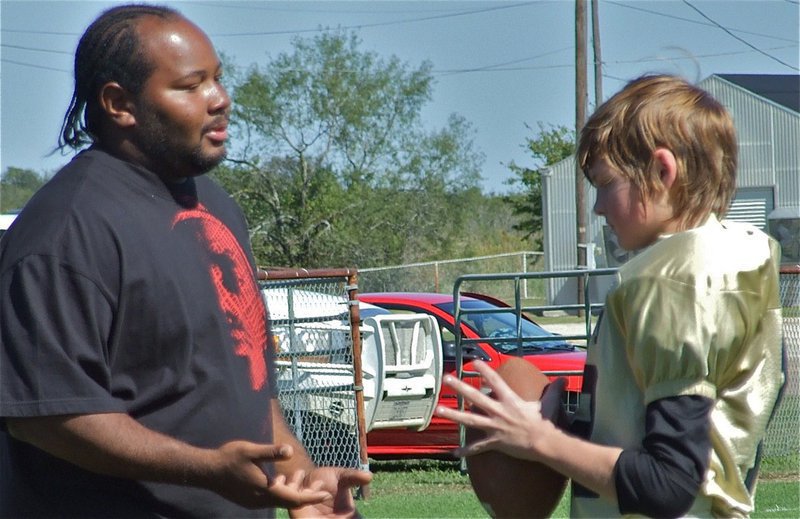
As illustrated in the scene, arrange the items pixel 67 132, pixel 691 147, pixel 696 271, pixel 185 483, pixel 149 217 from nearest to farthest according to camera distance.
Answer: pixel 696 271
pixel 691 147
pixel 185 483
pixel 149 217
pixel 67 132

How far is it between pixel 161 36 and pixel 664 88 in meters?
1.11

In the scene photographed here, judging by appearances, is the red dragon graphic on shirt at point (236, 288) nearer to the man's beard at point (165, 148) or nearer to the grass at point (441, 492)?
the man's beard at point (165, 148)

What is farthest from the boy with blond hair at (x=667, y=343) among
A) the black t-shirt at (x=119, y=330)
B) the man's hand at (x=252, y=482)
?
the black t-shirt at (x=119, y=330)

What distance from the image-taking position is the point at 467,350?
10352 mm

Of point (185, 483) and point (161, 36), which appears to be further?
point (161, 36)

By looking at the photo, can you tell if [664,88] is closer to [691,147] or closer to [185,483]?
[691,147]

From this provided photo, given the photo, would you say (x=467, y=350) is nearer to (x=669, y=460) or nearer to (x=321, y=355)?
(x=321, y=355)

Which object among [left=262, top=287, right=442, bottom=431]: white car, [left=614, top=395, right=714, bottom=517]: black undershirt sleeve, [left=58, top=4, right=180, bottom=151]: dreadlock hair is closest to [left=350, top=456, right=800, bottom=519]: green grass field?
[left=262, top=287, right=442, bottom=431]: white car

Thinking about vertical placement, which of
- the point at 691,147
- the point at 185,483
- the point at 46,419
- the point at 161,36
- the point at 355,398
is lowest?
the point at 355,398

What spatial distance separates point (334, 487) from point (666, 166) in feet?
3.44

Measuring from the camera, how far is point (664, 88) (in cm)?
205

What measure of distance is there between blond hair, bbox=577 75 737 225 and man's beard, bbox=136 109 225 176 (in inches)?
36.2

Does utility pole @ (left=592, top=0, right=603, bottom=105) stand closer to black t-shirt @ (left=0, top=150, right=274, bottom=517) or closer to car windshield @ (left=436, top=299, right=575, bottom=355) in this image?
car windshield @ (left=436, top=299, right=575, bottom=355)

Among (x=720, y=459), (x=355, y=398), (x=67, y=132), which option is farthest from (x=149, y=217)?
(x=355, y=398)
